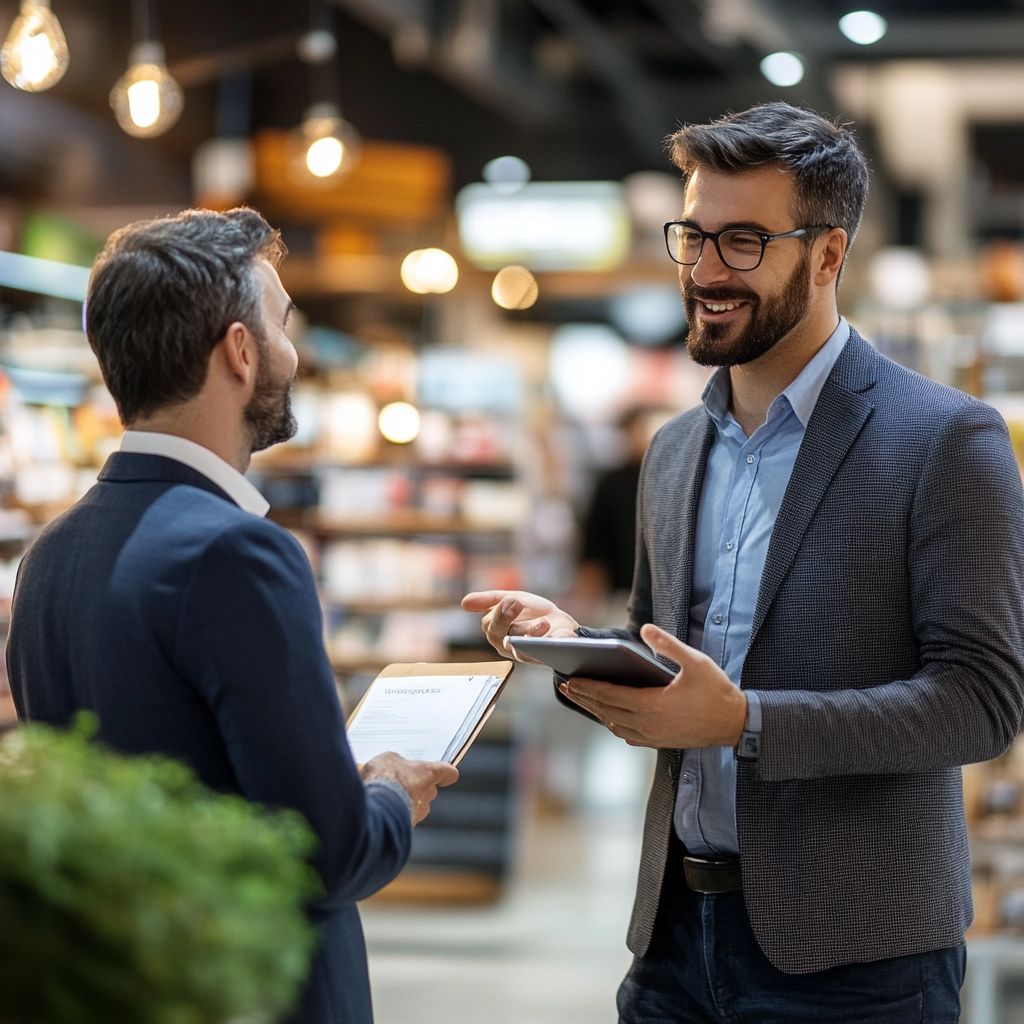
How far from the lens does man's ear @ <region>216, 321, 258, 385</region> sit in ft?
5.31

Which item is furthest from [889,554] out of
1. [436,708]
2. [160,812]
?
[160,812]

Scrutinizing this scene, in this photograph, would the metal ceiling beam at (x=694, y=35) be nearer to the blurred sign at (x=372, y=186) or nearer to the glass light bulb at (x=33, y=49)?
the blurred sign at (x=372, y=186)

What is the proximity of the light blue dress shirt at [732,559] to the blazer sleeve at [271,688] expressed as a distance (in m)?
0.67

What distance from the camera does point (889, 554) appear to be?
1832 millimetres

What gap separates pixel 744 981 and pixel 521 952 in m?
3.75

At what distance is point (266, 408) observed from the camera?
1.71m

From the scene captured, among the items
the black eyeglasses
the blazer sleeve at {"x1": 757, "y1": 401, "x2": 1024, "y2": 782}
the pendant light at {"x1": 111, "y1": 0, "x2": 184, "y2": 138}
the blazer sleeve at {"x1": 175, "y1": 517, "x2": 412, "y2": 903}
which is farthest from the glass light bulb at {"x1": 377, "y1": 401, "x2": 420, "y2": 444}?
the blazer sleeve at {"x1": 175, "y1": 517, "x2": 412, "y2": 903}

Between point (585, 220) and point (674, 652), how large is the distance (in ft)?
28.8

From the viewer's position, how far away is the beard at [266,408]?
1.68 m

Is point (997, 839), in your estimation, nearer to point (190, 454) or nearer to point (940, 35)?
point (190, 454)

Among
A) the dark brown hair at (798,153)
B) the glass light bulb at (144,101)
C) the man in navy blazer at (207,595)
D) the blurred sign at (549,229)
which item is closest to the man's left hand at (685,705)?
the man in navy blazer at (207,595)

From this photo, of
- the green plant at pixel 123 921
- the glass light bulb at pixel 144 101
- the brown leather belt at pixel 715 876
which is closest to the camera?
the green plant at pixel 123 921

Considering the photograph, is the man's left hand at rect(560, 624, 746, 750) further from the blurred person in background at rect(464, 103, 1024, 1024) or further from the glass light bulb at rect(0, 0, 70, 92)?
the glass light bulb at rect(0, 0, 70, 92)

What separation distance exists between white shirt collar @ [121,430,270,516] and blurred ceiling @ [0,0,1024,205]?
5011mm
